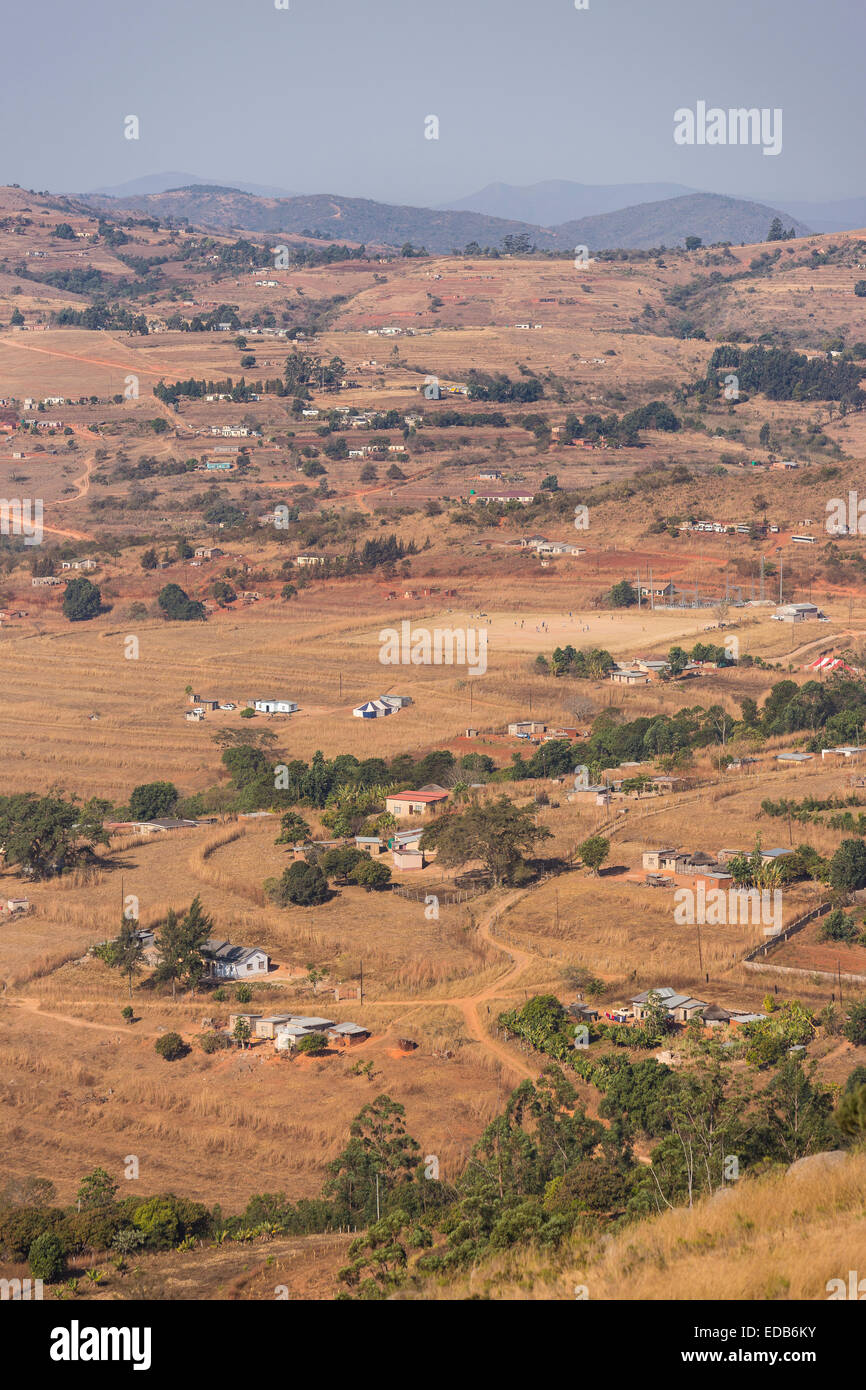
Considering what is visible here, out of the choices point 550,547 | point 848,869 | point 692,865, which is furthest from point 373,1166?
point 550,547

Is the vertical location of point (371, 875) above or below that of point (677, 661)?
below

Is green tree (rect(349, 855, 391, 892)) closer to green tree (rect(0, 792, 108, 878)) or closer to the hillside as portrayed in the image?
green tree (rect(0, 792, 108, 878))

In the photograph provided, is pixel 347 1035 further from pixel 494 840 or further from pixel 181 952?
pixel 494 840

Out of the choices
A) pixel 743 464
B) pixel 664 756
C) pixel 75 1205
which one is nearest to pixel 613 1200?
pixel 75 1205

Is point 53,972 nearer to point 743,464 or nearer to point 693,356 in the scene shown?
point 743,464

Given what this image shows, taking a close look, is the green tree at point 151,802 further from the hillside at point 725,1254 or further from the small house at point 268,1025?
the hillside at point 725,1254
